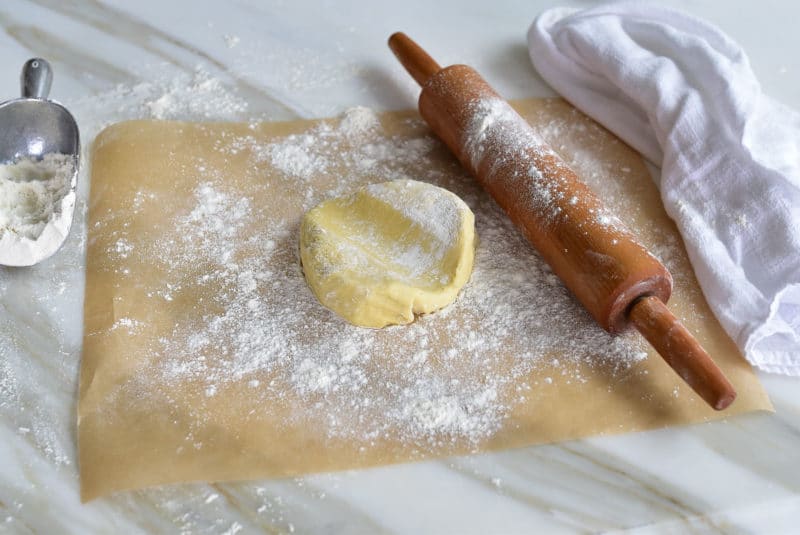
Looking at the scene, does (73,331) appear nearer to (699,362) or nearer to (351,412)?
(351,412)

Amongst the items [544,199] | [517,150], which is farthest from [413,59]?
[544,199]

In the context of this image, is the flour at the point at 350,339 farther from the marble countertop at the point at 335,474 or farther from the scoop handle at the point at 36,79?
the scoop handle at the point at 36,79

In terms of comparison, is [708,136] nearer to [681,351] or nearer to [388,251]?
[681,351]

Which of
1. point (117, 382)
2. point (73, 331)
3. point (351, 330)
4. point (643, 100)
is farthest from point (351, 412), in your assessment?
point (643, 100)

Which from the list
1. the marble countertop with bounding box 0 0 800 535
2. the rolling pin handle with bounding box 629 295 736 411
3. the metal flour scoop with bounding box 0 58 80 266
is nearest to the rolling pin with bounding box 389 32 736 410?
the rolling pin handle with bounding box 629 295 736 411

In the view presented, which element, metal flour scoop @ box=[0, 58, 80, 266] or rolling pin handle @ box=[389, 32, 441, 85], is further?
rolling pin handle @ box=[389, 32, 441, 85]

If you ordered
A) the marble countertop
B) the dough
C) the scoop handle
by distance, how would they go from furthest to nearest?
the scoop handle
the dough
the marble countertop

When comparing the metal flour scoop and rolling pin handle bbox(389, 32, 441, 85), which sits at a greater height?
rolling pin handle bbox(389, 32, 441, 85)

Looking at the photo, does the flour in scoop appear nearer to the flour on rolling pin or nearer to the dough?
the dough

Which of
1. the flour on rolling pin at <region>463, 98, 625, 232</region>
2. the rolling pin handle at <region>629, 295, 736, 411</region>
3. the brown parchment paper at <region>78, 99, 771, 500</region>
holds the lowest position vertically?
the brown parchment paper at <region>78, 99, 771, 500</region>
